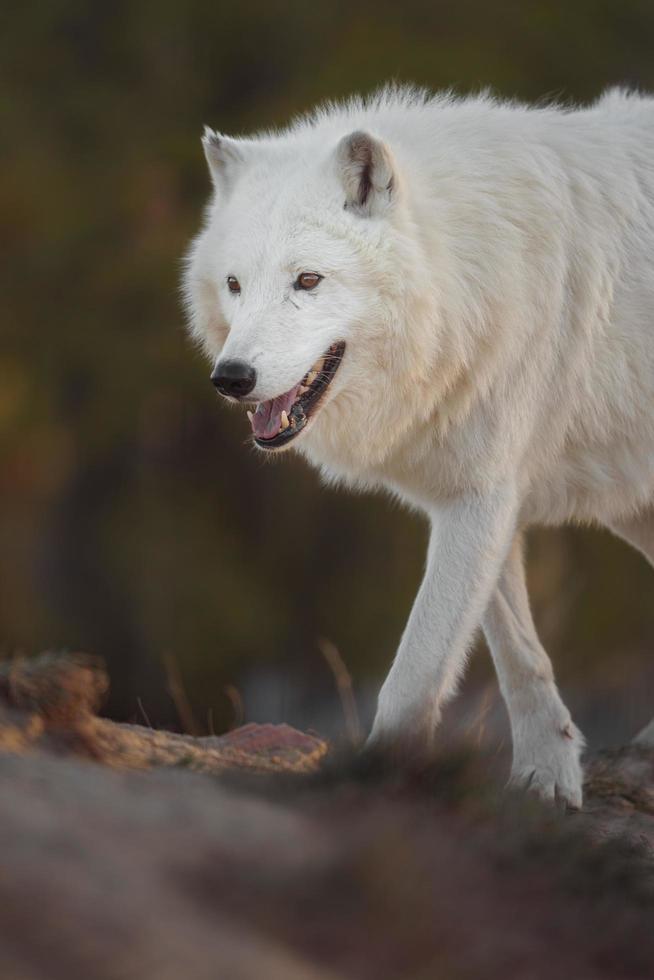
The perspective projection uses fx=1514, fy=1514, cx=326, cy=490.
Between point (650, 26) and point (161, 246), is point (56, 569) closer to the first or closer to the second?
point (161, 246)

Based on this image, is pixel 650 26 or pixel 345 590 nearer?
pixel 345 590

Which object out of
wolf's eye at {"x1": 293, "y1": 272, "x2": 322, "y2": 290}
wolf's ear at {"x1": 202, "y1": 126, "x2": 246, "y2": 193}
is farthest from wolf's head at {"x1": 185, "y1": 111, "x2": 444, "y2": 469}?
wolf's ear at {"x1": 202, "y1": 126, "x2": 246, "y2": 193}

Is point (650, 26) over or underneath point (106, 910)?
over

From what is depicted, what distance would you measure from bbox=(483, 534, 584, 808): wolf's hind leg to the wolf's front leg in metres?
0.60

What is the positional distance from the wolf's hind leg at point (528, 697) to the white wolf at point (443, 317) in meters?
0.08

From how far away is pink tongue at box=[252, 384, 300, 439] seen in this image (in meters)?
4.43

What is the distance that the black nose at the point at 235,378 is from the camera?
420cm

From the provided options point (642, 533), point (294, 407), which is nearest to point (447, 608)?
point (294, 407)

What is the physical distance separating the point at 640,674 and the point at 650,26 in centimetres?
1775

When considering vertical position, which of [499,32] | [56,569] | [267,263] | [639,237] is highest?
[499,32]

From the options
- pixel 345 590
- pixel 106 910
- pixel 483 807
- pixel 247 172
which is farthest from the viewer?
pixel 345 590

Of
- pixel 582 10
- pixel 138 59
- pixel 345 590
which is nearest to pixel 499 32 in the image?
pixel 582 10

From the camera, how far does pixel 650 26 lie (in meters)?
34.1

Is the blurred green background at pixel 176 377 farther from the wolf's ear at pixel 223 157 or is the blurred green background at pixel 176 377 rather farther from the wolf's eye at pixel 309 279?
the wolf's eye at pixel 309 279
